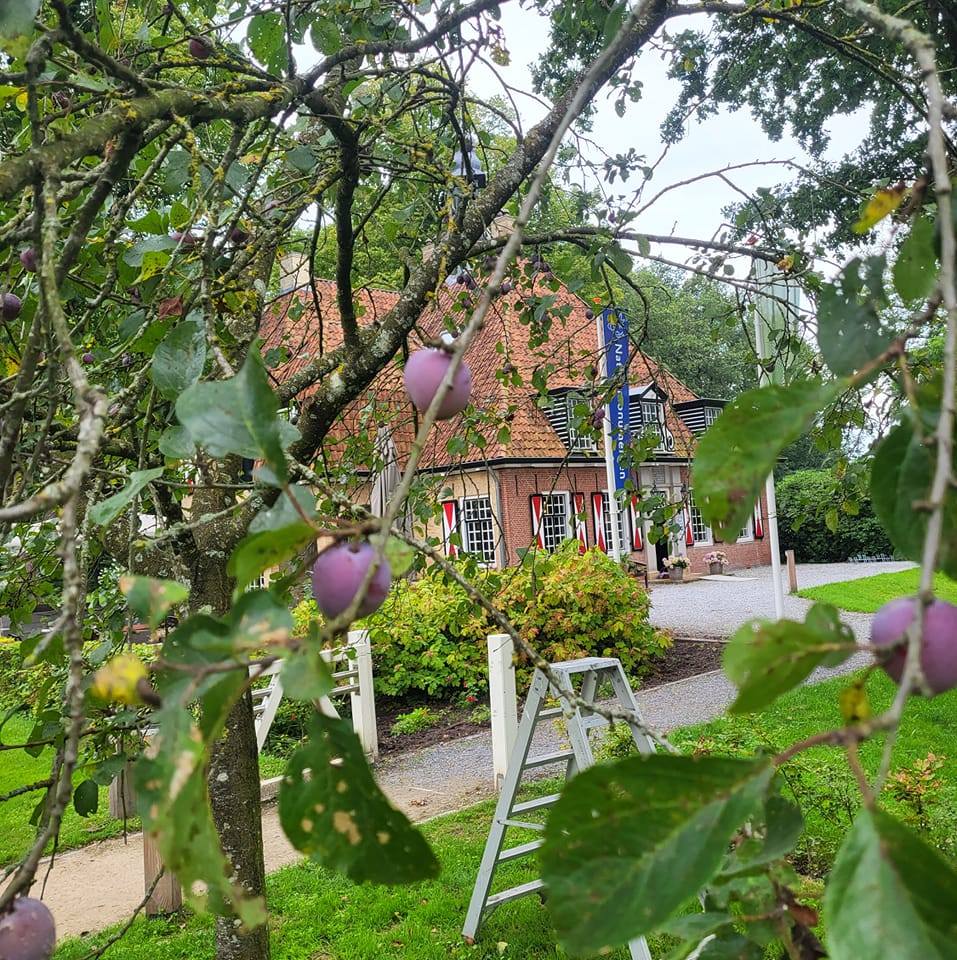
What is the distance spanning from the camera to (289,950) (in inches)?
149

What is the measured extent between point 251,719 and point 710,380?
27222 millimetres

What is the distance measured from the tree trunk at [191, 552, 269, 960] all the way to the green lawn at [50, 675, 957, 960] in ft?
5.53

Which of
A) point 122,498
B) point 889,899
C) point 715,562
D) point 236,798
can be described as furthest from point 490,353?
point 715,562

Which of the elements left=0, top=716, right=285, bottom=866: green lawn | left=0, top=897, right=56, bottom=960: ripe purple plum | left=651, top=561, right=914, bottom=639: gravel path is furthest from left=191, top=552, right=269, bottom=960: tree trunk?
left=651, top=561, right=914, bottom=639: gravel path

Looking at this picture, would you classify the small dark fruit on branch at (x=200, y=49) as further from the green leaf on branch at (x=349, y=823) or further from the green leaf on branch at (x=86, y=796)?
the green leaf on branch at (x=349, y=823)

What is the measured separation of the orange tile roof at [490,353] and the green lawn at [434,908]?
6.43 ft

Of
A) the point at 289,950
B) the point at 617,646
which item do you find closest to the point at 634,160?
the point at 289,950

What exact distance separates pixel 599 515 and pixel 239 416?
1751 centimetres

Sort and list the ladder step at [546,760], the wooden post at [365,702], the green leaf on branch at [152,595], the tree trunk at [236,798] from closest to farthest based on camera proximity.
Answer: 1. the green leaf on branch at [152,595]
2. the tree trunk at [236,798]
3. the ladder step at [546,760]
4. the wooden post at [365,702]

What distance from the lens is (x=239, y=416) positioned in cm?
58

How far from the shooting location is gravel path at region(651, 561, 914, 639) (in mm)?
11883

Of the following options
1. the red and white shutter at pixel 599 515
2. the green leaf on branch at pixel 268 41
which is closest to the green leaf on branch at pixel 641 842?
the green leaf on branch at pixel 268 41

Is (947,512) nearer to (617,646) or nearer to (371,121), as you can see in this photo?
(371,121)

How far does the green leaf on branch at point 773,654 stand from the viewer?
413 millimetres
